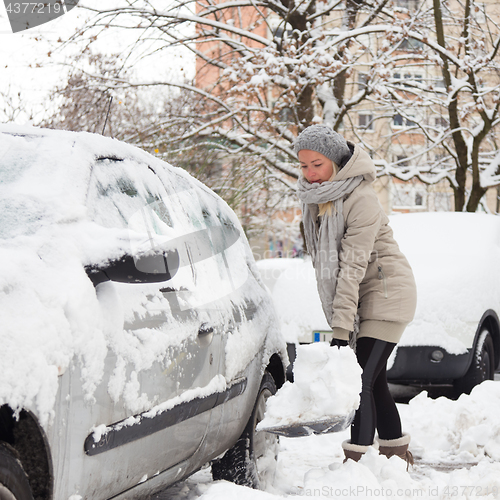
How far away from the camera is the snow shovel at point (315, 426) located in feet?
9.73

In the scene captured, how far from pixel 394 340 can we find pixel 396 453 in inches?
25.5

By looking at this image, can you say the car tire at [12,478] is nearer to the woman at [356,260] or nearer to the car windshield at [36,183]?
the car windshield at [36,183]

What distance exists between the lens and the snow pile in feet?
9.87

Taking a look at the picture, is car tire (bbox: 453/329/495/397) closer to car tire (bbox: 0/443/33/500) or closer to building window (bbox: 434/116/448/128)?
car tire (bbox: 0/443/33/500)

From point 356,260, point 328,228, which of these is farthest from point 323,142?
point 356,260

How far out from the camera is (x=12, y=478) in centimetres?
177

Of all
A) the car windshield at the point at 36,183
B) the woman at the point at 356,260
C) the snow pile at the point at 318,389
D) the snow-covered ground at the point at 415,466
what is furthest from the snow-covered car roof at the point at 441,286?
the car windshield at the point at 36,183

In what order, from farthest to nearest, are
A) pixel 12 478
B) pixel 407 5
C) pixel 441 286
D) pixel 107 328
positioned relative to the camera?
pixel 407 5
pixel 441 286
pixel 107 328
pixel 12 478

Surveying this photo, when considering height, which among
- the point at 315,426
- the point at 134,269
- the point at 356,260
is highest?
the point at 134,269

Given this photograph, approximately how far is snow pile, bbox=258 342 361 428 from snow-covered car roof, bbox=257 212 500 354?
243 cm

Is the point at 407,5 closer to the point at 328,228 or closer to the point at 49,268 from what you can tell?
the point at 328,228

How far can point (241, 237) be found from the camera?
404 cm

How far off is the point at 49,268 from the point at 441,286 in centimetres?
421

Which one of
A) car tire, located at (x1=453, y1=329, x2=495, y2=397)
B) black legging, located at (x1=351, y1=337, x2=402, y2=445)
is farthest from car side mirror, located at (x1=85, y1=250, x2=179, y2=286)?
car tire, located at (x1=453, y1=329, x2=495, y2=397)
